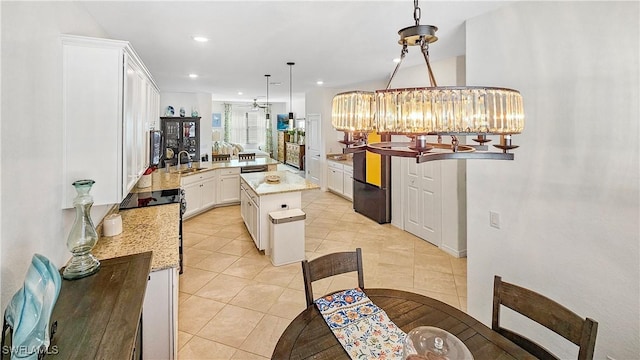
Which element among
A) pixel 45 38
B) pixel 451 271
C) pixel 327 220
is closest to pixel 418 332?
pixel 45 38

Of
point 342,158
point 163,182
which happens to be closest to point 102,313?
point 163,182

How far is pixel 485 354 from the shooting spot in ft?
4.18

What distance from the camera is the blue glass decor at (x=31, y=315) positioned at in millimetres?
931

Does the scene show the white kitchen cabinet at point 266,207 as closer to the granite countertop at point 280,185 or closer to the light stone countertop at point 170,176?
the granite countertop at point 280,185

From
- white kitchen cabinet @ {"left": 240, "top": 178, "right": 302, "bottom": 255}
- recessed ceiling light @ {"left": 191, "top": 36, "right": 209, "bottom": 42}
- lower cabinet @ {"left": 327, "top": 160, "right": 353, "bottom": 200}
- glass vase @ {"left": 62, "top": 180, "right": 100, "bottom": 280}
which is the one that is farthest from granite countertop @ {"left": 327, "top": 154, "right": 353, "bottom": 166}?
glass vase @ {"left": 62, "top": 180, "right": 100, "bottom": 280}

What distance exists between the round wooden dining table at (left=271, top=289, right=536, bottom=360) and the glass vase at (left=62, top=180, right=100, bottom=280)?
1.13m

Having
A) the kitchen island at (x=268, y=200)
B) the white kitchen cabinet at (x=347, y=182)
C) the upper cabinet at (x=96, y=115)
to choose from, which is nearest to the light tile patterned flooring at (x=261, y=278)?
the kitchen island at (x=268, y=200)

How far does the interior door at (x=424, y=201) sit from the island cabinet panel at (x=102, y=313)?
12.0 feet

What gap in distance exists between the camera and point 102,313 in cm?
130

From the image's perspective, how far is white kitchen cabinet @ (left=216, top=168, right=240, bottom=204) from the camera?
6205mm

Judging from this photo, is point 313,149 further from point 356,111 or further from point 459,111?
point 459,111

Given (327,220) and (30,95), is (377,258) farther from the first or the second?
(30,95)

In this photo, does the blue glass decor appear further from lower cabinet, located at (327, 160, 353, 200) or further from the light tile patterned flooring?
lower cabinet, located at (327, 160, 353, 200)

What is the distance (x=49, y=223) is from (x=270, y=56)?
288 centimetres
